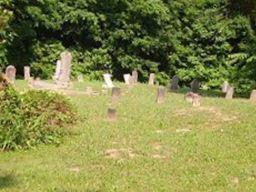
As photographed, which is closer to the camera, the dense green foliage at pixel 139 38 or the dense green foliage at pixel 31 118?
the dense green foliage at pixel 31 118

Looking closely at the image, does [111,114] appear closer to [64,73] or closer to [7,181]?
[7,181]

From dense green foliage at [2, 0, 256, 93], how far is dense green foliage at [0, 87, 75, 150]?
19975 mm

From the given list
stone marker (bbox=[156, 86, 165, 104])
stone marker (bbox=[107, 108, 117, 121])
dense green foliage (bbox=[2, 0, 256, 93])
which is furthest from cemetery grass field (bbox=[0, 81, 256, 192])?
dense green foliage (bbox=[2, 0, 256, 93])

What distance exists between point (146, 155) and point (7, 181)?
295cm

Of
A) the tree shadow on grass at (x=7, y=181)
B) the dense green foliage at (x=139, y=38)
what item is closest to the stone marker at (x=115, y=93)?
the tree shadow on grass at (x=7, y=181)

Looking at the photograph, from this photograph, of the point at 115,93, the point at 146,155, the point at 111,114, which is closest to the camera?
the point at 146,155

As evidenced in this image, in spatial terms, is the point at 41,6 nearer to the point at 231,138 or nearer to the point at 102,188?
the point at 231,138

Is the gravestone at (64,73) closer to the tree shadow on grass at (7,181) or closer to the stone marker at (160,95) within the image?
the stone marker at (160,95)

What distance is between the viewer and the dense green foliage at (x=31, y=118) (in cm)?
1212

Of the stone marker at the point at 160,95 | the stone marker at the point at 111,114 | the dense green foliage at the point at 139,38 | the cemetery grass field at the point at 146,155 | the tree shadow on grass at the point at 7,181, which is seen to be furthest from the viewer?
the dense green foliage at the point at 139,38

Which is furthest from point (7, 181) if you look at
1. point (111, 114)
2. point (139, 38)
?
point (139, 38)

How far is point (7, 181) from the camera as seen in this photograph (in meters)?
9.60

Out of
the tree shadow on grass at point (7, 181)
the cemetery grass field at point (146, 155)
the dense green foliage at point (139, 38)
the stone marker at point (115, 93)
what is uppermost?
the dense green foliage at point (139, 38)

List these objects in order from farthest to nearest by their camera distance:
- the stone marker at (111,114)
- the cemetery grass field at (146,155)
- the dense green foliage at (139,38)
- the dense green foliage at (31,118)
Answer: the dense green foliage at (139,38) < the stone marker at (111,114) < the dense green foliage at (31,118) < the cemetery grass field at (146,155)
